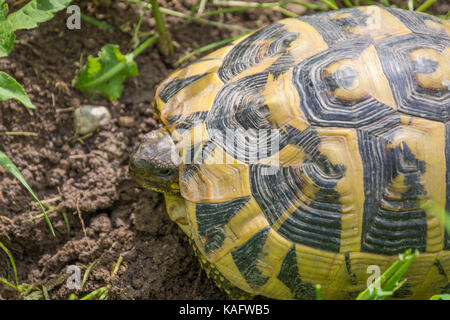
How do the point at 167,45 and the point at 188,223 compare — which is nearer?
the point at 188,223

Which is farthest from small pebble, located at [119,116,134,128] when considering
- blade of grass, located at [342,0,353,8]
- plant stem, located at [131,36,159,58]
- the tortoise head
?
blade of grass, located at [342,0,353,8]

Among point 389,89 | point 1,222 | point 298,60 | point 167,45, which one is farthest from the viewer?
point 167,45

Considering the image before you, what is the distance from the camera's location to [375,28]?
256cm

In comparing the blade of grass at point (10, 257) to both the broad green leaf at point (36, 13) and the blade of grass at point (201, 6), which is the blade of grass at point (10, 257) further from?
the blade of grass at point (201, 6)

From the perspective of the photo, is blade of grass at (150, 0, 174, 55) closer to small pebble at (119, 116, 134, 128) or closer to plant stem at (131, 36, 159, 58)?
plant stem at (131, 36, 159, 58)

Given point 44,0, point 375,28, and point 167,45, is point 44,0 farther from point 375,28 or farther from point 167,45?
point 375,28

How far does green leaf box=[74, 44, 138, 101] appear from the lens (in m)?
3.13

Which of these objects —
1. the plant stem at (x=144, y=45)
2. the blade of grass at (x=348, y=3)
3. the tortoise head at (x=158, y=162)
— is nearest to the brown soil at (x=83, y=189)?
the plant stem at (x=144, y=45)

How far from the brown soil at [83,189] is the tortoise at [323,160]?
1.47ft

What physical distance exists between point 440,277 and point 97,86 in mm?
2261

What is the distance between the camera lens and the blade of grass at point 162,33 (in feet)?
10.5

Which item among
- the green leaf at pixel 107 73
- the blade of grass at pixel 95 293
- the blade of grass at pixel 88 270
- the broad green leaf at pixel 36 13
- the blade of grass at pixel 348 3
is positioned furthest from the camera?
the blade of grass at pixel 348 3

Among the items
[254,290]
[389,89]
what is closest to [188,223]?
[254,290]
